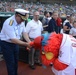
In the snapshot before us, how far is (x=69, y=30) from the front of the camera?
5.66m

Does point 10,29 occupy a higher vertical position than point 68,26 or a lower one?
higher

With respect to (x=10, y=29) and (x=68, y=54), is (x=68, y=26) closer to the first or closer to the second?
(x=10, y=29)

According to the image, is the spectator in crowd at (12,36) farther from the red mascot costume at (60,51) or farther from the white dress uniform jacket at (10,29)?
the red mascot costume at (60,51)

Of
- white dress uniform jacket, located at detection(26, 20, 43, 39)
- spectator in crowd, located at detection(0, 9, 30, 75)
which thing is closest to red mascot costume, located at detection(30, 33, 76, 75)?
spectator in crowd, located at detection(0, 9, 30, 75)

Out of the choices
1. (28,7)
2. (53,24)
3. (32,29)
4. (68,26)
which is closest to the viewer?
(32,29)

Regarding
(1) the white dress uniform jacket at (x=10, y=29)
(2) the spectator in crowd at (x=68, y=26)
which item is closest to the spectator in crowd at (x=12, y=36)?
(1) the white dress uniform jacket at (x=10, y=29)

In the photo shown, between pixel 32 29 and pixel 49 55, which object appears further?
pixel 32 29

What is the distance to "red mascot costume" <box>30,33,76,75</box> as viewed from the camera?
6.44 feet

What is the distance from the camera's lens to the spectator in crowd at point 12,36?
3.12m

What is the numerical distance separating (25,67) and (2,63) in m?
0.66

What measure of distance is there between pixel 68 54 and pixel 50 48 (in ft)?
0.66

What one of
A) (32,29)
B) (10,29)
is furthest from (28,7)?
(10,29)

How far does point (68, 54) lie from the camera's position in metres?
1.97

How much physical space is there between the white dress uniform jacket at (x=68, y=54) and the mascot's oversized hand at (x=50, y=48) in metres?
0.04
